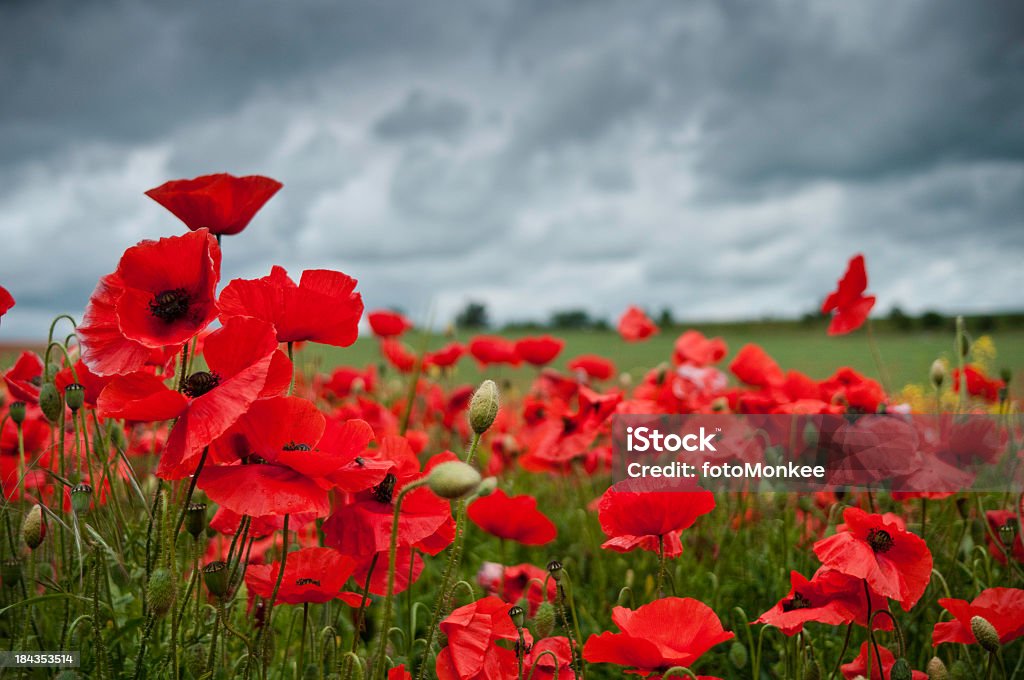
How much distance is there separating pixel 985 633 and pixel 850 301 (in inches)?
51.7

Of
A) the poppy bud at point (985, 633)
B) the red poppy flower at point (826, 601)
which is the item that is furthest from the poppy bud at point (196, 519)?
the poppy bud at point (985, 633)

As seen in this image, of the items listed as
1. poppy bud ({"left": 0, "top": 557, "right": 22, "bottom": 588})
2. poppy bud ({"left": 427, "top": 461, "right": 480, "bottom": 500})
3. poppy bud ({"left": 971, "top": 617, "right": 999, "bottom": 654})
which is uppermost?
poppy bud ({"left": 427, "top": 461, "right": 480, "bottom": 500})

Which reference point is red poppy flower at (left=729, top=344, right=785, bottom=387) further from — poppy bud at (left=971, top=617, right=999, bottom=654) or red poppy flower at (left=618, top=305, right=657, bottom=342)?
poppy bud at (left=971, top=617, right=999, bottom=654)

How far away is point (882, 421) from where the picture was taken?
6.11ft

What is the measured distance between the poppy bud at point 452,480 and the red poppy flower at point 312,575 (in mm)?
400

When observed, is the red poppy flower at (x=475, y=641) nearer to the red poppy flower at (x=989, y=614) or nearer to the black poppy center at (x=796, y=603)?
the black poppy center at (x=796, y=603)

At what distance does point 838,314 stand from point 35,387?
237cm

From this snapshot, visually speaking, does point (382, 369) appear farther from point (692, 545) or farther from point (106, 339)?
point (106, 339)

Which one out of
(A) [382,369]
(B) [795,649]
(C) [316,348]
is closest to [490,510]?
(B) [795,649]

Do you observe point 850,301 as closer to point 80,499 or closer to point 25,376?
point 80,499

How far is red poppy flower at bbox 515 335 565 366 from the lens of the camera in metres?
3.68

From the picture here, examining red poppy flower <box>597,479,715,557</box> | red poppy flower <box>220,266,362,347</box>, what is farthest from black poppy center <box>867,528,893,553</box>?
red poppy flower <box>220,266,362,347</box>

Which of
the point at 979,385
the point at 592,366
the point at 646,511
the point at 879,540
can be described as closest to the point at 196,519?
the point at 646,511

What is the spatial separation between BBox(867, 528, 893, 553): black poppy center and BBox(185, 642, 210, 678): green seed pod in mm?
1283
